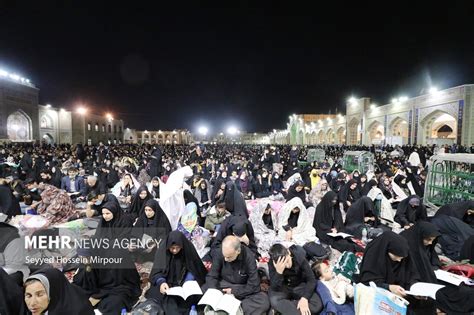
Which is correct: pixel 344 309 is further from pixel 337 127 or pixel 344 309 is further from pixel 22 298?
pixel 337 127

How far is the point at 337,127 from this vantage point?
34875 mm

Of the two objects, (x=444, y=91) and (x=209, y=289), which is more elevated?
(x=444, y=91)

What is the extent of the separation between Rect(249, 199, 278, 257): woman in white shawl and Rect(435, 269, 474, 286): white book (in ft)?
6.60

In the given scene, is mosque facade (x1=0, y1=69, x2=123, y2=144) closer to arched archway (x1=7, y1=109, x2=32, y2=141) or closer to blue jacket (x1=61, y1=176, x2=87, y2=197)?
→ arched archway (x1=7, y1=109, x2=32, y2=141)

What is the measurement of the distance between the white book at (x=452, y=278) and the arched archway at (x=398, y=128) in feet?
79.1

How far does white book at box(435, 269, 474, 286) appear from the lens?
2383 millimetres

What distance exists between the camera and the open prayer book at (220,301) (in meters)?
2.21

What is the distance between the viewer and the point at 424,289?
2.27 m

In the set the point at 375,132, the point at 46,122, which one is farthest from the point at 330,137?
the point at 46,122

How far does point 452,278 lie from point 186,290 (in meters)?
2.42

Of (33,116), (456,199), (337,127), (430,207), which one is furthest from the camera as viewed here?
(337,127)

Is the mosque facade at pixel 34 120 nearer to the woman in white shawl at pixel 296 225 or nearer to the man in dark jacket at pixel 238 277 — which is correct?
the woman in white shawl at pixel 296 225

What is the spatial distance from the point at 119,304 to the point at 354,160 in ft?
35.9

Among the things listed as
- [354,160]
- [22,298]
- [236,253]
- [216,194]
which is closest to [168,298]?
[236,253]
